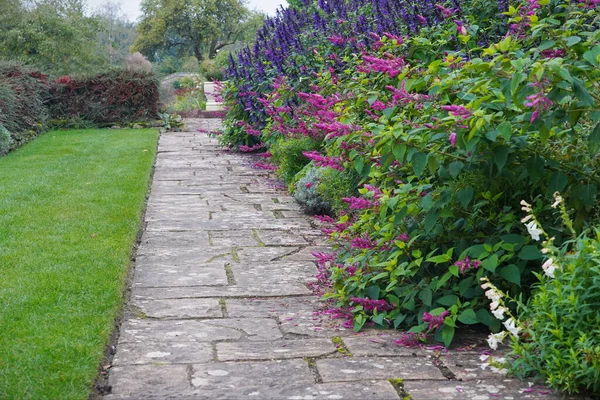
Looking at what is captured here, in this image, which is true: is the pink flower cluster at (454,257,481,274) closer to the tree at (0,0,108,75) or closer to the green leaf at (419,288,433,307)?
the green leaf at (419,288,433,307)

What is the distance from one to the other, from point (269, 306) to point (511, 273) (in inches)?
53.2

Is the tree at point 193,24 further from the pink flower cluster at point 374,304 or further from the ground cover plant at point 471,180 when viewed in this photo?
the pink flower cluster at point 374,304

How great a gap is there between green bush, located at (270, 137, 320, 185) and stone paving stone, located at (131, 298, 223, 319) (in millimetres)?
3673

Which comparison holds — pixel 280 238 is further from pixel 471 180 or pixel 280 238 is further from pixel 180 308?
pixel 471 180

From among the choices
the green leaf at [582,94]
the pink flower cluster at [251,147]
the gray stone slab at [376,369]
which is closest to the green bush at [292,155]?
the pink flower cluster at [251,147]

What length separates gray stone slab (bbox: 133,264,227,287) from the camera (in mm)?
4445

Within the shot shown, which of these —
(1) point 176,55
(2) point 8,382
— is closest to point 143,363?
(2) point 8,382

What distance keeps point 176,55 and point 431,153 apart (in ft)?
129

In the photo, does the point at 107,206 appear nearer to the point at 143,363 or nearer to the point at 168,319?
the point at 168,319

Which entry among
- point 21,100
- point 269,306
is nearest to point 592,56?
point 269,306

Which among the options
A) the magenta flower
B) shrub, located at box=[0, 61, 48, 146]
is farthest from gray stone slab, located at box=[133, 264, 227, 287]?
shrub, located at box=[0, 61, 48, 146]

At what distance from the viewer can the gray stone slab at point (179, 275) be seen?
445 cm

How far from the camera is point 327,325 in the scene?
372 cm

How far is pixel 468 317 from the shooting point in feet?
11.0
